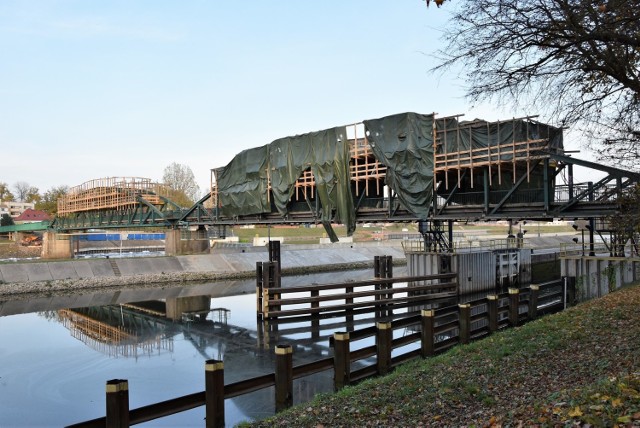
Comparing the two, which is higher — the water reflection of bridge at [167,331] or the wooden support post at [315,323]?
the wooden support post at [315,323]

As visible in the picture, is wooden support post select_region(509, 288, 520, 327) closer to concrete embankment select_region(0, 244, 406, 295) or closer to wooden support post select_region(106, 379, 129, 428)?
wooden support post select_region(106, 379, 129, 428)

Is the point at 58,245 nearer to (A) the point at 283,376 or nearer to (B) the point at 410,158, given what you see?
(B) the point at 410,158

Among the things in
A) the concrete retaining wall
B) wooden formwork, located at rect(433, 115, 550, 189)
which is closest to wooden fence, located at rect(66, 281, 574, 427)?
wooden formwork, located at rect(433, 115, 550, 189)

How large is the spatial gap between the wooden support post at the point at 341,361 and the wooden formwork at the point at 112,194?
1972 inches

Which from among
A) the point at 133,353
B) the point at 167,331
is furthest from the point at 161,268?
the point at 133,353

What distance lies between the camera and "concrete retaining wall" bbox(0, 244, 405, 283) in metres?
43.9

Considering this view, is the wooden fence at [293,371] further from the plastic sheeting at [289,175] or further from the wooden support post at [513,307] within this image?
the plastic sheeting at [289,175]

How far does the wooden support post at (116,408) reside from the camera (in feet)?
29.7

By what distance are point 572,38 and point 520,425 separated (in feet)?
21.3

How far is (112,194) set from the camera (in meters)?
61.9

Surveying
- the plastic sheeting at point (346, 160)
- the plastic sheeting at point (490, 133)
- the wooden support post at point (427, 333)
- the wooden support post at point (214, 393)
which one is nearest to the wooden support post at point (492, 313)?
the wooden support post at point (427, 333)

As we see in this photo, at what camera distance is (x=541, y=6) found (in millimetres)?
8797

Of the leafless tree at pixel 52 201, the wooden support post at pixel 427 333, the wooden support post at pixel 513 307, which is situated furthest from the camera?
the leafless tree at pixel 52 201

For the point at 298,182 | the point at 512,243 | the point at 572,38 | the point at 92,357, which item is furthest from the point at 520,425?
the point at 512,243
